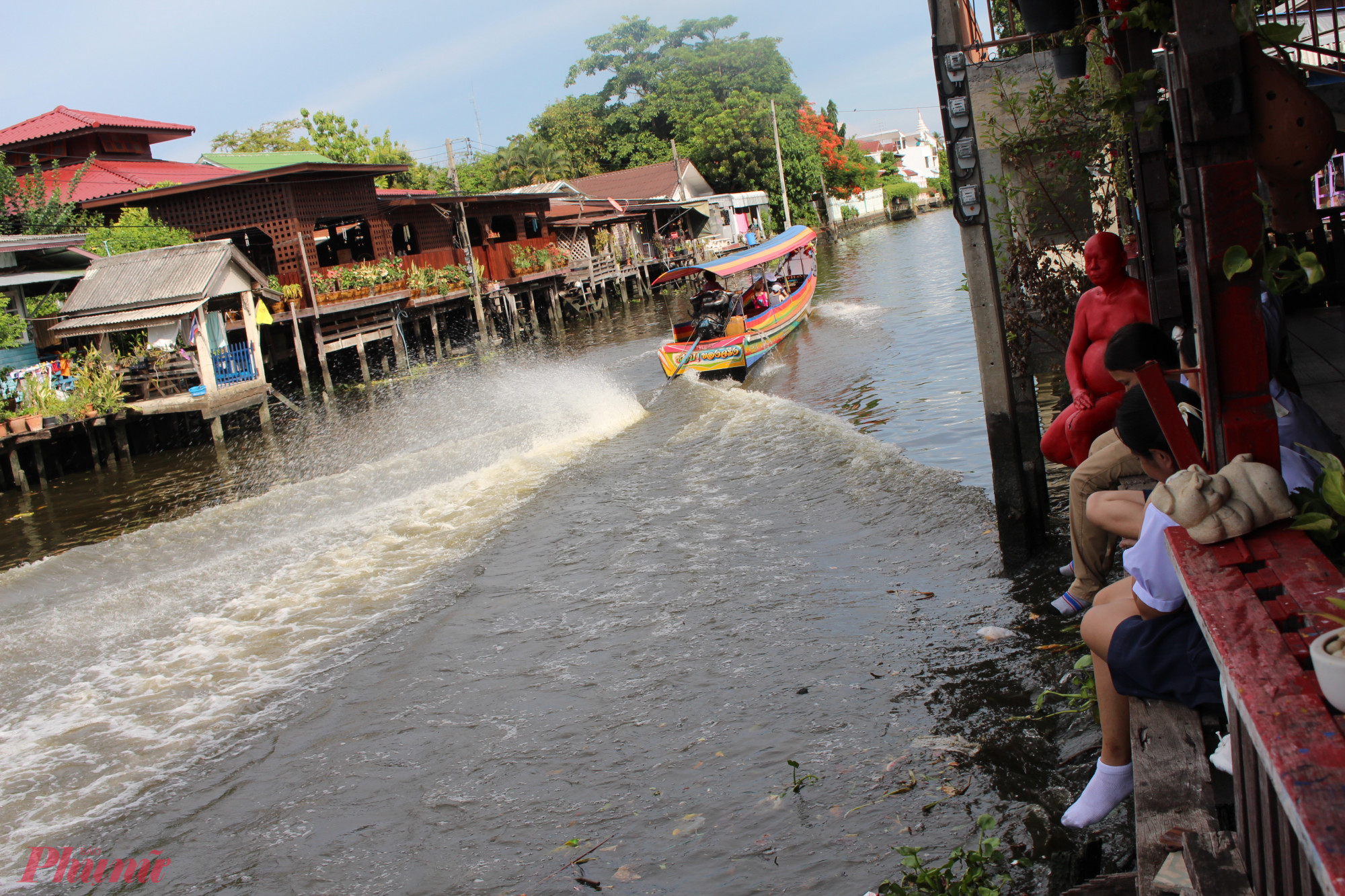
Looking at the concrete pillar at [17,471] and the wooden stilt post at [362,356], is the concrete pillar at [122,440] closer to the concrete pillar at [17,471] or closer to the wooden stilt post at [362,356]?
the concrete pillar at [17,471]

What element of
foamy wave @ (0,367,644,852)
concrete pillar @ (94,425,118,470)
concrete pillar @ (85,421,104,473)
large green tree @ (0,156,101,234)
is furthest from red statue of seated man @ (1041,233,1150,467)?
large green tree @ (0,156,101,234)

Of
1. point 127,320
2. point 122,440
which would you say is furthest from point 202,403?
point 127,320

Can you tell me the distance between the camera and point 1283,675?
1.86m

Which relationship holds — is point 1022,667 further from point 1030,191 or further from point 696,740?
point 1030,191

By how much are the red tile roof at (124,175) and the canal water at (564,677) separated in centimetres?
1806

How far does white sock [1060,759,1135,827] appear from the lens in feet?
10.8

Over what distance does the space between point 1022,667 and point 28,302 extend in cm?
2211

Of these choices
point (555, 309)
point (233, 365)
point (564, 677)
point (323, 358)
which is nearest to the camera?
point (564, 677)

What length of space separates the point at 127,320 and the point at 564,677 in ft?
54.1

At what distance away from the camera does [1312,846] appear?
1471mm

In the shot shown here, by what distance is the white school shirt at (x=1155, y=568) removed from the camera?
2.85m

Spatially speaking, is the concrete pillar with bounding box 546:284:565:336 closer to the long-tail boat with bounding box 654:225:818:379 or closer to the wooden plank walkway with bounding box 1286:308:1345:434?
the long-tail boat with bounding box 654:225:818:379

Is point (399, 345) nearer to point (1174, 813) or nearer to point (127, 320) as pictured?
point (127, 320)

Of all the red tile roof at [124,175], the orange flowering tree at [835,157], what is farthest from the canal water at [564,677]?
the orange flowering tree at [835,157]
